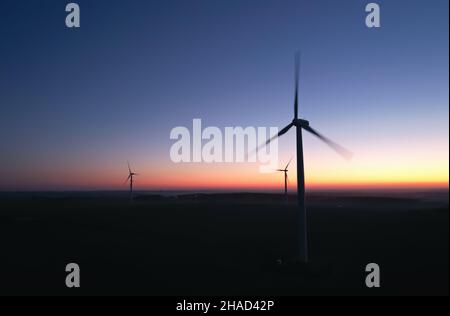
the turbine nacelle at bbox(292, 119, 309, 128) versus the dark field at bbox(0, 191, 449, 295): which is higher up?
the turbine nacelle at bbox(292, 119, 309, 128)

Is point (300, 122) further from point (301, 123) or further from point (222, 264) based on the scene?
point (222, 264)

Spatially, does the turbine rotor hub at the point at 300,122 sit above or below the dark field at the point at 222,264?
above

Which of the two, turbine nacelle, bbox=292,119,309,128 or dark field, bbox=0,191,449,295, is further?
turbine nacelle, bbox=292,119,309,128

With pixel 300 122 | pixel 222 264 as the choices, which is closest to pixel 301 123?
pixel 300 122

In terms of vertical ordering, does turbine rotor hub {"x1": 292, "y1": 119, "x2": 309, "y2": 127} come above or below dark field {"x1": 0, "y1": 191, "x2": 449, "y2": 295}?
above

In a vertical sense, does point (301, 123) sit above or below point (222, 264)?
above

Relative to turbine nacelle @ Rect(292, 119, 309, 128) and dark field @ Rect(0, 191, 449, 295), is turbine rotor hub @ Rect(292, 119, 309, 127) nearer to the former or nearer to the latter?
turbine nacelle @ Rect(292, 119, 309, 128)

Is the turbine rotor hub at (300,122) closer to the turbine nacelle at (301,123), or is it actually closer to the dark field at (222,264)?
the turbine nacelle at (301,123)

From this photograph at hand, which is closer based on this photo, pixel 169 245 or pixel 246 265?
pixel 246 265

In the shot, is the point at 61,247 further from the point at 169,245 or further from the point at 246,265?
the point at 246,265

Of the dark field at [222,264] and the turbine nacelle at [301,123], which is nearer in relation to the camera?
the dark field at [222,264]
